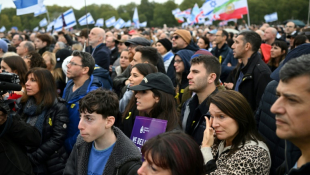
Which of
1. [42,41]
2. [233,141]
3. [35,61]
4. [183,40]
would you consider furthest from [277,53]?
[42,41]

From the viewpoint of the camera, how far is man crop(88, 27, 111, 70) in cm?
761

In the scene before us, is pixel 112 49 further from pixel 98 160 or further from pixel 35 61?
pixel 98 160

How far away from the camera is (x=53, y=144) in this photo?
4254 mm

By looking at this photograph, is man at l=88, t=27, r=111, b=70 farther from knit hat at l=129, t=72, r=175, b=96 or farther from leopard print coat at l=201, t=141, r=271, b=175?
leopard print coat at l=201, t=141, r=271, b=175

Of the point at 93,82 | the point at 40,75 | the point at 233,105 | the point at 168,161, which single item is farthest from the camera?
the point at 93,82

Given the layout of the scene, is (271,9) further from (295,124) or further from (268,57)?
(295,124)

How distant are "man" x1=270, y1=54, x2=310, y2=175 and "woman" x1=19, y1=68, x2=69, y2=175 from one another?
3017 mm

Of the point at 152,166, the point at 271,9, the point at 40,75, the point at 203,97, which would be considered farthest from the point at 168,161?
the point at 271,9

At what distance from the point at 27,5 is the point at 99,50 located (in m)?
3.88

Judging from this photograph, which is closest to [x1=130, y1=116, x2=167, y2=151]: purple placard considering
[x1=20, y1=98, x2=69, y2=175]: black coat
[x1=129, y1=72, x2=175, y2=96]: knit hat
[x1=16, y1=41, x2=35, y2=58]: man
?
[x1=129, y1=72, x2=175, y2=96]: knit hat

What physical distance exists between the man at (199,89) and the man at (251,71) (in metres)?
0.87

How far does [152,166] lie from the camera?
217 centimetres

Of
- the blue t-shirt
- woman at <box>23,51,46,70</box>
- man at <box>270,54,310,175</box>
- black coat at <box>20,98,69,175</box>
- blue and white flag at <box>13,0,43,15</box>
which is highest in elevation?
blue and white flag at <box>13,0,43,15</box>

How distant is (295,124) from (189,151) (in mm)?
627
